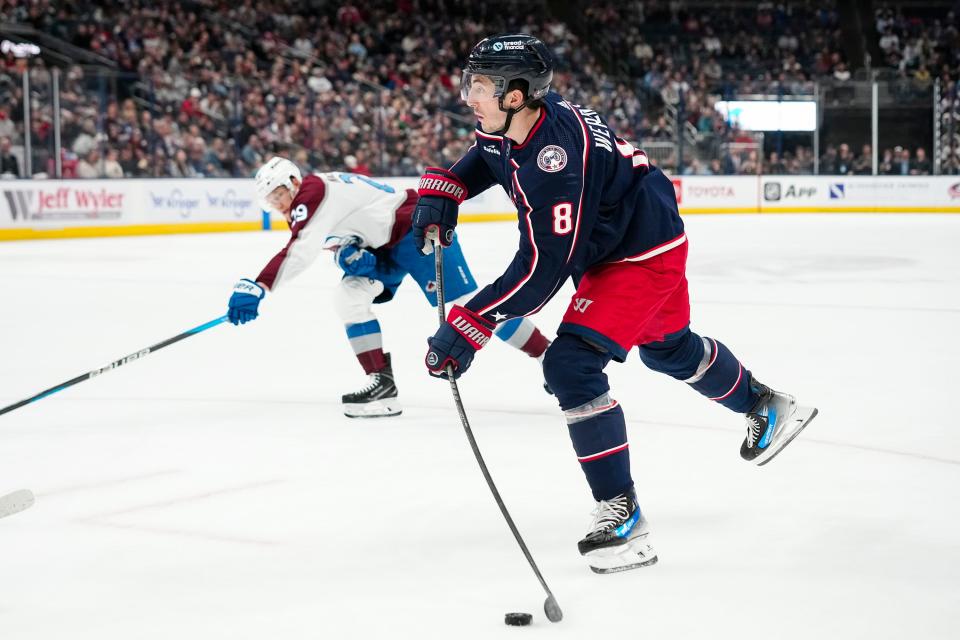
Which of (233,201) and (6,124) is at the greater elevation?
(6,124)

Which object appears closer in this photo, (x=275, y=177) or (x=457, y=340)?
(x=457, y=340)

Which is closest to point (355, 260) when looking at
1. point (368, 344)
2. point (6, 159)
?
point (368, 344)

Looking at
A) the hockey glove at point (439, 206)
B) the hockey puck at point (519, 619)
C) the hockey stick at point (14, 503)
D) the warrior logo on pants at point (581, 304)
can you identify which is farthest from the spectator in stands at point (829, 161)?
the hockey puck at point (519, 619)

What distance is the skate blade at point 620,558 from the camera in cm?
262

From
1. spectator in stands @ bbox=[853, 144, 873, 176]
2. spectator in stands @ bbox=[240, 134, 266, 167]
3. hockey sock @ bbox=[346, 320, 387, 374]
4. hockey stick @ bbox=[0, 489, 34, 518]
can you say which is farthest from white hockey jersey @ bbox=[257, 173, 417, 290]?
spectator in stands @ bbox=[853, 144, 873, 176]

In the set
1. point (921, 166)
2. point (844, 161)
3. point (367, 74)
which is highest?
point (367, 74)

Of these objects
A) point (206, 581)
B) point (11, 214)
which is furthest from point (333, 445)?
point (11, 214)

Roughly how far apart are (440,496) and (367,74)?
17.8 meters

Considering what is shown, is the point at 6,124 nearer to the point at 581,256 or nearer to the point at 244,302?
the point at 244,302

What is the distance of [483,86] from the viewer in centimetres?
268

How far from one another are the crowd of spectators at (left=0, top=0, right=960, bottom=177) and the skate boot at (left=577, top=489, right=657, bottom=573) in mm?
12418

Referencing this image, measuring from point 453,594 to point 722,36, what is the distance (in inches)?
1002

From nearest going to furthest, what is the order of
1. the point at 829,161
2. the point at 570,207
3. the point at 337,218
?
1. the point at 570,207
2. the point at 337,218
3. the point at 829,161

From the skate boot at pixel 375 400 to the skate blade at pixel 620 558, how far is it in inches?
73.7
